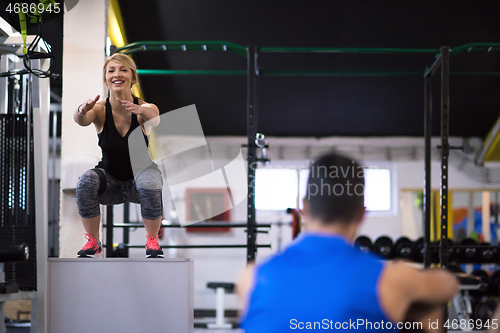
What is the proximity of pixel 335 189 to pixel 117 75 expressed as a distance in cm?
161

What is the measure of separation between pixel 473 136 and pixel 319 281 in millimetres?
7132

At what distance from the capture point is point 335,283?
0.91 metres

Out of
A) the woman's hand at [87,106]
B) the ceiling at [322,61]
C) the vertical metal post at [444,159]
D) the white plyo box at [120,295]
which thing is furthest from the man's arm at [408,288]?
the ceiling at [322,61]

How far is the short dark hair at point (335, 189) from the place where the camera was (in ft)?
3.32

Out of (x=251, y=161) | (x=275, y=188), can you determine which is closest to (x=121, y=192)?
(x=251, y=161)

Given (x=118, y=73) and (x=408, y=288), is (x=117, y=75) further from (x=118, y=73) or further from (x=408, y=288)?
(x=408, y=288)

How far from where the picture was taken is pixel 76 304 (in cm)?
211

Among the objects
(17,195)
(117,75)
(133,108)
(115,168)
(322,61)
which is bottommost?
(17,195)

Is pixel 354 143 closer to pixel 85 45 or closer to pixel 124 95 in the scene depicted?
pixel 85 45

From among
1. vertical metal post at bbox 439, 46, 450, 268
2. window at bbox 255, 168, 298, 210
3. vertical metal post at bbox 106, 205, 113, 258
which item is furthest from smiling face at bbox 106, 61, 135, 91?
window at bbox 255, 168, 298, 210

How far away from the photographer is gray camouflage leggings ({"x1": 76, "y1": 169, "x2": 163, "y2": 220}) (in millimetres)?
2307

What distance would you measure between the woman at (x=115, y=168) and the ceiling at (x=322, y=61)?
8.63 feet

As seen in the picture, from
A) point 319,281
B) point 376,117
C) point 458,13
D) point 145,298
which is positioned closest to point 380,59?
point 458,13

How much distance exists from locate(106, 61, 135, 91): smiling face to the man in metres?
1.55
